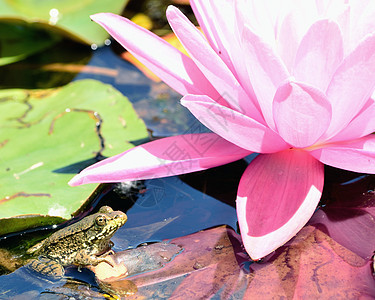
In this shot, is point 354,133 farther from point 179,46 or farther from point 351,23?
Result: point 179,46

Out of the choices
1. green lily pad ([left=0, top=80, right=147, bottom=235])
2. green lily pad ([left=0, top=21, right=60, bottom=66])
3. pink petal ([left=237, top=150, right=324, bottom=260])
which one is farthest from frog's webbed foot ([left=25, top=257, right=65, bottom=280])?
green lily pad ([left=0, top=21, right=60, bottom=66])

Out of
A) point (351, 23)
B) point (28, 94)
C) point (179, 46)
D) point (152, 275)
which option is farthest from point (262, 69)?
point (28, 94)

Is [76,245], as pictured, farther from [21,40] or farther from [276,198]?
[21,40]

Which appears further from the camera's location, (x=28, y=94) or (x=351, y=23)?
(x=28, y=94)

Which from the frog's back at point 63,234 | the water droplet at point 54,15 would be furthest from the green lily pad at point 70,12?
the frog's back at point 63,234

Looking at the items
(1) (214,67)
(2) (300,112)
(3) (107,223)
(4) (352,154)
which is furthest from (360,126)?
(3) (107,223)

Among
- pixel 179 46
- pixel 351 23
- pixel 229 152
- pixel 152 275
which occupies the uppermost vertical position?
pixel 351 23

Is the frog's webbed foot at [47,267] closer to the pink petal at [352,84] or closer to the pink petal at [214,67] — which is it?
the pink petal at [214,67]
